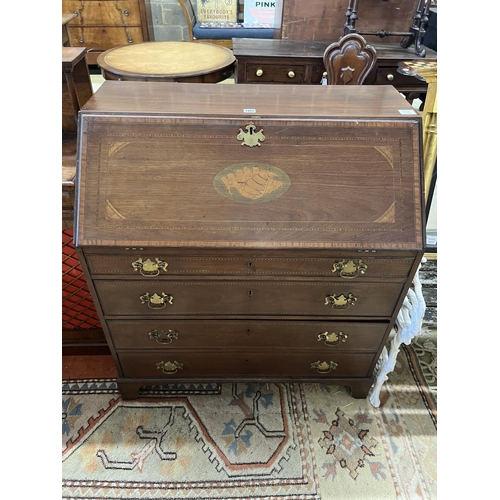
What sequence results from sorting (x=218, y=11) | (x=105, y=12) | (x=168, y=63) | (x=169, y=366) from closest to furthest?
(x=169, y=366), (x=168, y=63), (x=105, y=12), (x=218, y=11)

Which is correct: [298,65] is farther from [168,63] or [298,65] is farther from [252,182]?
[252,182]

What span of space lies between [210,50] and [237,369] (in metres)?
2.24

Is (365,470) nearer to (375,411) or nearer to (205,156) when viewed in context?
(375,411)

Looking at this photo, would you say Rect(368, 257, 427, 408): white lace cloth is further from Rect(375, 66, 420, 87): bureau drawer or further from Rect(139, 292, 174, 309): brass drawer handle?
Rect(375, 66, 420, 87): bureau drawer

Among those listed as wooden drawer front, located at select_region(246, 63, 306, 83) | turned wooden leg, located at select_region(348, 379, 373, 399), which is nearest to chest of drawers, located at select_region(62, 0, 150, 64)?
wooden drawer front, located at select_region(246, 63, 306, 83)

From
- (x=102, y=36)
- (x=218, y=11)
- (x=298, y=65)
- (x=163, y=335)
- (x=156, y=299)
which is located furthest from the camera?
(x=218, y=11)

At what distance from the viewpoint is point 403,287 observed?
1424 millimetres

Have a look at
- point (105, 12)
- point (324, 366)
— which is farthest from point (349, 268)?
point (105, 12)

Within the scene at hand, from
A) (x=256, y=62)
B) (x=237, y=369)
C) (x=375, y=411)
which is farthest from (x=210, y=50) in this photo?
(x=375, y=411)

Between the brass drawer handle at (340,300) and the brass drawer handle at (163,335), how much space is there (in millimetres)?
640

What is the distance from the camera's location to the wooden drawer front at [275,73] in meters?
2.66

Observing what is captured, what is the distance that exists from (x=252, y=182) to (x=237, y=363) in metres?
0.86

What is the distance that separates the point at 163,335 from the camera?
1584 mm

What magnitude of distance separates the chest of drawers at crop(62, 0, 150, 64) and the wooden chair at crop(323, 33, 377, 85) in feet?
11.8
